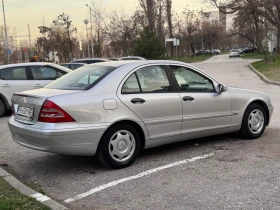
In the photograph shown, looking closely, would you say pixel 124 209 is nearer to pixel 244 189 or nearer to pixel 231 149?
pixel 244 189

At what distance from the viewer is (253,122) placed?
21.8ft

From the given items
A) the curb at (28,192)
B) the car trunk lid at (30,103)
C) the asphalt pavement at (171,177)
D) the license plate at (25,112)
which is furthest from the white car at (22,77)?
the curb at (28,192)

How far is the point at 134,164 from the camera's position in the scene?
546 cm

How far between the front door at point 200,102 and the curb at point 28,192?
244 cm

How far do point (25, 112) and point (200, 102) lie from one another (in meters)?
2.64

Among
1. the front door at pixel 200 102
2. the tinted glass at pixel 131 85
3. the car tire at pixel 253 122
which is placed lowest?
the car tire at pixel 253 122

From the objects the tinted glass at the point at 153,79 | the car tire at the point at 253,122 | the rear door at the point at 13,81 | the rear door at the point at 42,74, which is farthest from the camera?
the rear door at the point at 42,74

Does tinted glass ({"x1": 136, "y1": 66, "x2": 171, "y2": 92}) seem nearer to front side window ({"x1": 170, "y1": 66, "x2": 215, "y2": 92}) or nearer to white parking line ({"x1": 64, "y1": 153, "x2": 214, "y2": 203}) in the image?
front side window ({"x1": 170, "y1": 66, "x2": 215, "y2": 92})

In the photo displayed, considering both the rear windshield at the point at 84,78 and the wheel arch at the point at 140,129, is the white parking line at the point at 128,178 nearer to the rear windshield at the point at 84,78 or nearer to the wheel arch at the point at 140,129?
the wheel arch at the point at 140,129

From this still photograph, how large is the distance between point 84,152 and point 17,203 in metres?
1.18

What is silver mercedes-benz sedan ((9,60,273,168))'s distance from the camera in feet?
15.7

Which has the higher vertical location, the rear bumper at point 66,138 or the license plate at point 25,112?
the license plate at point 25,112

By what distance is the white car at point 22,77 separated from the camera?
1077 centimetres

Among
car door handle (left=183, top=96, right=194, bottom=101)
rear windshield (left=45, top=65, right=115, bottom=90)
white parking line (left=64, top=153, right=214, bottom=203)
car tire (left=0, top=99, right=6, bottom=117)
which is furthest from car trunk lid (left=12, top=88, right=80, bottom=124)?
car tire (left=0, top=99, right=6, bottom=117)
